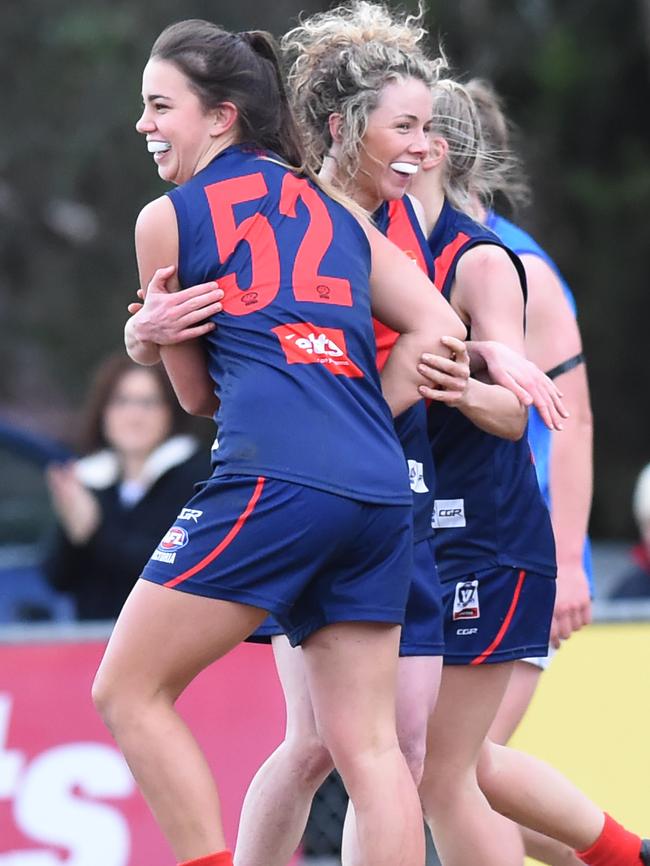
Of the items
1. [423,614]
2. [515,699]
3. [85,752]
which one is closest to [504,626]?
[423,614]

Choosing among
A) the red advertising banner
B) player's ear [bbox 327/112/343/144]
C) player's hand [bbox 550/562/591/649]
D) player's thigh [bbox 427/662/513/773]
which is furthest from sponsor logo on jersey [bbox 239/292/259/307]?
the red advertising banner

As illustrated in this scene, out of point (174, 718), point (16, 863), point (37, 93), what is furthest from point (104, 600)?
point (37, 93)

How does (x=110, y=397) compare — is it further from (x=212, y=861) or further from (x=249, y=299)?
(x=212, y=861)

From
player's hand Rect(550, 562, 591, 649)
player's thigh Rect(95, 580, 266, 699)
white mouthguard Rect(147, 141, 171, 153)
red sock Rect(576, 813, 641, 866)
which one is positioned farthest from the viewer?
player's hand Rect(550, 562, 591, 649)

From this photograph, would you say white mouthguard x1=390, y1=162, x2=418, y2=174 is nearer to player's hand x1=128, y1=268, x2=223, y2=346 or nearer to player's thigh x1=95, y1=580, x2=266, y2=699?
player's hand x1=128, y1=268, x2=223, y2=346

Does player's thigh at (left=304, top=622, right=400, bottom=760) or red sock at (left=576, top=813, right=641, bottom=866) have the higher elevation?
player's thigh at (left=304, top=622, right=400, bottom=760)

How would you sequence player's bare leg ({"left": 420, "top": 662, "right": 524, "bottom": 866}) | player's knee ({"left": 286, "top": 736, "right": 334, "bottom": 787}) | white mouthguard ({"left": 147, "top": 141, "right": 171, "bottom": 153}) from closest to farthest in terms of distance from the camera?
white mouthguard ({"left": 147, "top": 141, "right": 171, "bottom": 153})
player's knee ({"left": 286, "top": 736, "right": 334, "bottom": 787})
player's bare leg ({"left": 420, "top": 662, "right": 524, "bottom": 866})

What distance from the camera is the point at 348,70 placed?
12.8 feet

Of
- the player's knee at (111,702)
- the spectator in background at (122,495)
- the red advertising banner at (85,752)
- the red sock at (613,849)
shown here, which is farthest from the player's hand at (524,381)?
the spectator in background at (122,495)

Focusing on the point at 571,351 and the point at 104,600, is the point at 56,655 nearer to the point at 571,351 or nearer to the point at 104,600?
the point at 104,600

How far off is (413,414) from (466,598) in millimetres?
547

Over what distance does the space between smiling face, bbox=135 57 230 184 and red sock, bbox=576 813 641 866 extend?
85.4 inches

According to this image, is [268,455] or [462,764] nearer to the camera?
[268,455]

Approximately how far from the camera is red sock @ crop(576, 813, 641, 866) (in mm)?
4477
